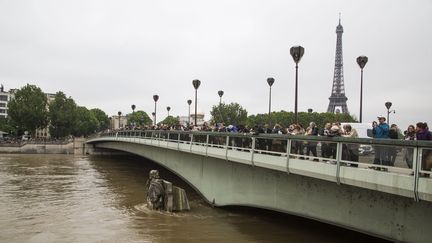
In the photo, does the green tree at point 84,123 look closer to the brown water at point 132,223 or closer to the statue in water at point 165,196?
the brown water at point 132,223

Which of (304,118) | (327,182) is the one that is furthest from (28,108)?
(327,182)

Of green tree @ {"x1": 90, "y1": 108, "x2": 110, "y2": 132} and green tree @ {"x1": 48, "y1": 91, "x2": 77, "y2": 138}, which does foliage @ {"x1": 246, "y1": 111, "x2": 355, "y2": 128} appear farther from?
green tree @ {"x1": 90, "y1": 108, "x2": 110, "y2": 132}

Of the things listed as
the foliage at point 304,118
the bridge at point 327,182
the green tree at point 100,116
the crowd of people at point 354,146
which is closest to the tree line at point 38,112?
the foliage at point 304,118

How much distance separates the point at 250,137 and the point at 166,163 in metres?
14.4

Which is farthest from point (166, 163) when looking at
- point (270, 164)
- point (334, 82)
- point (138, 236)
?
point (334, 82)

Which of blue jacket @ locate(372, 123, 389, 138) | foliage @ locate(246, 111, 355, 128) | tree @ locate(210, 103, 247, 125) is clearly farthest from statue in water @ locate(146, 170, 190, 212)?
tree @ locate(210, 103, 247, 125)

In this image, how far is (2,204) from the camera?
80.7 feet

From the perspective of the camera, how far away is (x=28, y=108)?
102500 mm

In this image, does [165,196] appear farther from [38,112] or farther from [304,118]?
[38,112]

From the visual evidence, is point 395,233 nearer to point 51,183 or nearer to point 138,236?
point 138,236

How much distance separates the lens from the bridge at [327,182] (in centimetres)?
997

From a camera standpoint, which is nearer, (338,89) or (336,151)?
(336,151)

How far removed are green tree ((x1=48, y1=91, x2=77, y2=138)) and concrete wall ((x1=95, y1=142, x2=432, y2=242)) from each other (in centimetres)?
9329

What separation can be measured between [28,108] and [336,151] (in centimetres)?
10195
